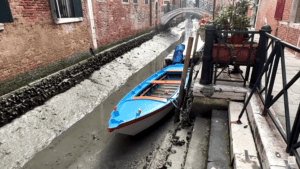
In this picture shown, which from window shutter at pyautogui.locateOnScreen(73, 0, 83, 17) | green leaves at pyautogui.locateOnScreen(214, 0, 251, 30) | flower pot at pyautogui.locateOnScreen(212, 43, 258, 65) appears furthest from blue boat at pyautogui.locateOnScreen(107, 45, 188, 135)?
window shutter at pyautogui.locateOnScreen(73, 0, 83, 17)

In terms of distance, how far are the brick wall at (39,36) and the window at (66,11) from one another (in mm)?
149

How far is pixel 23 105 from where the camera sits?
497 cm

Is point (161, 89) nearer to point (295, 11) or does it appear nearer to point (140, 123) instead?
point (140, 123)

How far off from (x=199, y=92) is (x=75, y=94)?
455 cm

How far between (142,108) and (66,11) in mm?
4618

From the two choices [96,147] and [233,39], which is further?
[96,147]

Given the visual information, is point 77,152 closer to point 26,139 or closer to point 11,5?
point 26,139

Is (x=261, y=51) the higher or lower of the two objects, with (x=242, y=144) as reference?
higher

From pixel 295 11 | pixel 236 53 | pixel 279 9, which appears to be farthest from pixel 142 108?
pixel 279 9

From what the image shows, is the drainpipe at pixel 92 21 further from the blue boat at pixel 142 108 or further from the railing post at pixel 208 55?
the railing post at pixel 208 55

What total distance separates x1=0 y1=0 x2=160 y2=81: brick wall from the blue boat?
292 centimetres

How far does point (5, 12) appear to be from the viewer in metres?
4.64

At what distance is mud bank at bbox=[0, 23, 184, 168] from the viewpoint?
167 inches

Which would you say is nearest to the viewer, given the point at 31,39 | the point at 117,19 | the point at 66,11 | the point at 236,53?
the point at 236,53
